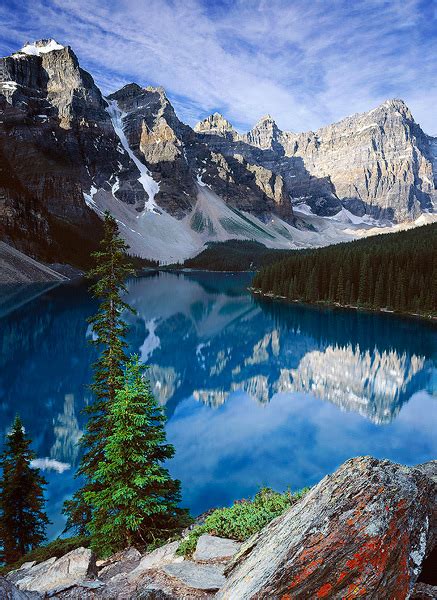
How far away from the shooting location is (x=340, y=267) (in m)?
101

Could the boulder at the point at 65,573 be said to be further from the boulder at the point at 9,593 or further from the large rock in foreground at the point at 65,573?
the boulder at the point at 9,593

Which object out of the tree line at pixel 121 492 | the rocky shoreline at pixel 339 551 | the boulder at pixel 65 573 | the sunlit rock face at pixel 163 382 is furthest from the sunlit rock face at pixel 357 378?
the rocky shoreline at pixel 339 551

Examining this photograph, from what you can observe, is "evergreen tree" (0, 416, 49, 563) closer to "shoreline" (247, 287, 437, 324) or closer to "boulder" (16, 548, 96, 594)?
"boulder" (16, 548, 96, 594)

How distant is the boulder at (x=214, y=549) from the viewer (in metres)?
8.16

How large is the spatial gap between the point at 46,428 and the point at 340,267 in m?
83.8

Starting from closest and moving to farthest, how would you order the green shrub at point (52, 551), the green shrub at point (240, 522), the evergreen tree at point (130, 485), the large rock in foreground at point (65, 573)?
the large rock in foreground at point (65, 573), the green shrub at point (240, 522), the evergreen tree at point (130, 485), the green shrub at point (52, 551)

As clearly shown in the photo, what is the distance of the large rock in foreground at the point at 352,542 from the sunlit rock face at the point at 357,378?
30.8 metres

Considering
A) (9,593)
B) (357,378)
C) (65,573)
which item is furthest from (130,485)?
(357,378)

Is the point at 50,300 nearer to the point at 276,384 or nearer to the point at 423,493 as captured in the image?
the point at 276,384

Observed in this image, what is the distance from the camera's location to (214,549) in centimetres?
852

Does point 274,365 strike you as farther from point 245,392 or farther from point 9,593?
point 9,593

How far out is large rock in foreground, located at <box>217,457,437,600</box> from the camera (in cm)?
499

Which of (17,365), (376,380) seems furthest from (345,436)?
(17,365)

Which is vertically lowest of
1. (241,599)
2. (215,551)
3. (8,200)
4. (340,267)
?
(215,551)
